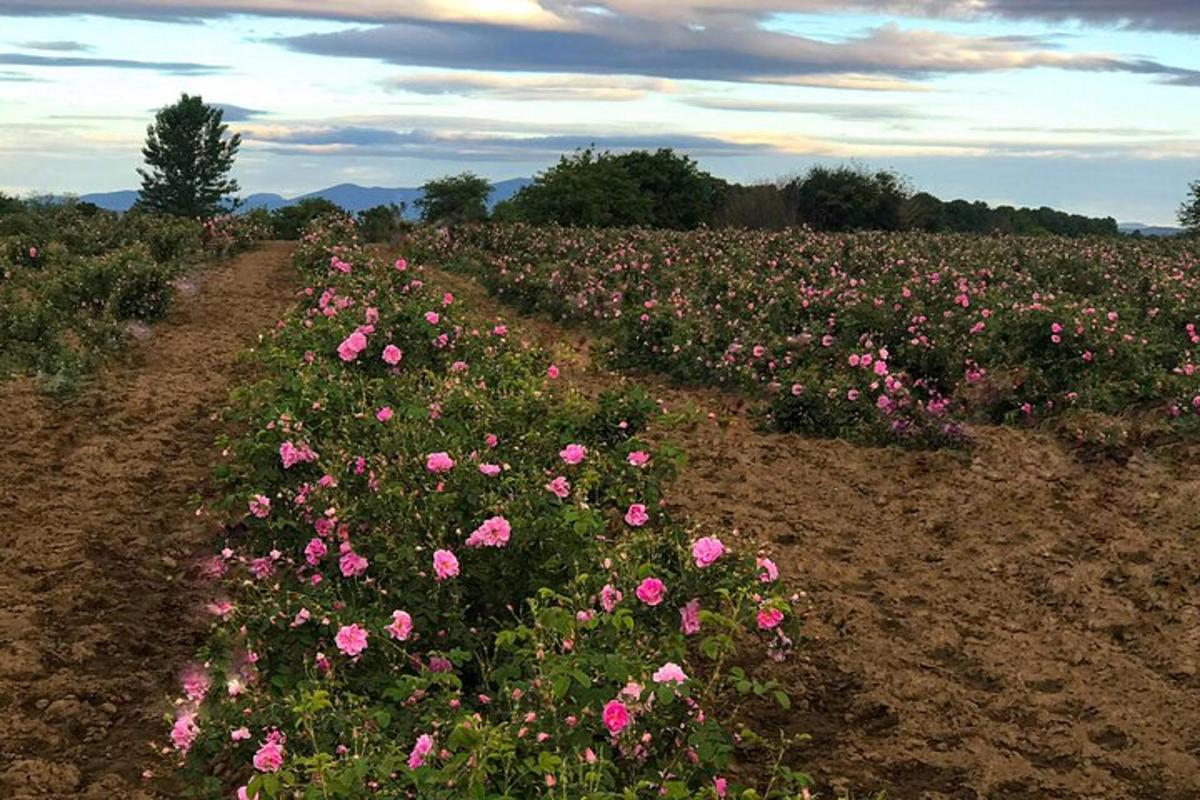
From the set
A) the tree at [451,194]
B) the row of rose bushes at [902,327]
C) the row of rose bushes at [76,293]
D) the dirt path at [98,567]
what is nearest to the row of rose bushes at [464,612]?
the dirt path at [98,567]

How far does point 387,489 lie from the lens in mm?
4422

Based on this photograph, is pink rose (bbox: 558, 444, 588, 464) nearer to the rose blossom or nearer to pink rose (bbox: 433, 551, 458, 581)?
the rose blossom

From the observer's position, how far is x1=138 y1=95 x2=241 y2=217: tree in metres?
63.9

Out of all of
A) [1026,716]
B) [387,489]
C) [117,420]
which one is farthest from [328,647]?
[117,420]

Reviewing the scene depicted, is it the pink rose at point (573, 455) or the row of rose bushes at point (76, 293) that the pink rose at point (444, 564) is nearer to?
the pink rose at point (573, 455)

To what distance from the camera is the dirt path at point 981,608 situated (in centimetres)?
424

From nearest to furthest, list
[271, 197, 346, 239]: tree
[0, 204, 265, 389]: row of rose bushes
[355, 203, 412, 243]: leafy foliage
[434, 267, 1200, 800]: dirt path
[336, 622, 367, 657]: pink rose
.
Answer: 1. [336, 622, 367, 657]: pink rose
2. [434, 267, 1200, 800]: dirt path
3. [0, 204, 265, 389]: row of rose bushes
4. [355, 203, 412, 243]: leafy foliage
5. [271, 197, 346, 239]: tree

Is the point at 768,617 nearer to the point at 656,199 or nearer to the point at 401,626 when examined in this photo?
the point at 401,626

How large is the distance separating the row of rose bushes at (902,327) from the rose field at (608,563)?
6 cm

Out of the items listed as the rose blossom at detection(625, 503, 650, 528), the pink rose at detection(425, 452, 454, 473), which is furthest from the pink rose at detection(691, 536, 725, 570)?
the pink rose at detection(425, 452, 454, 473)

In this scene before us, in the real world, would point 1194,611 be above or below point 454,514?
below

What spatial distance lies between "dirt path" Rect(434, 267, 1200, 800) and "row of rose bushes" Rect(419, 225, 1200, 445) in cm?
71

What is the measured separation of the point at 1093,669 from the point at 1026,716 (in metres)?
0.68

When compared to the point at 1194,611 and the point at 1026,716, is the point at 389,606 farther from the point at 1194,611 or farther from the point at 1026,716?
the point at 1194,611
